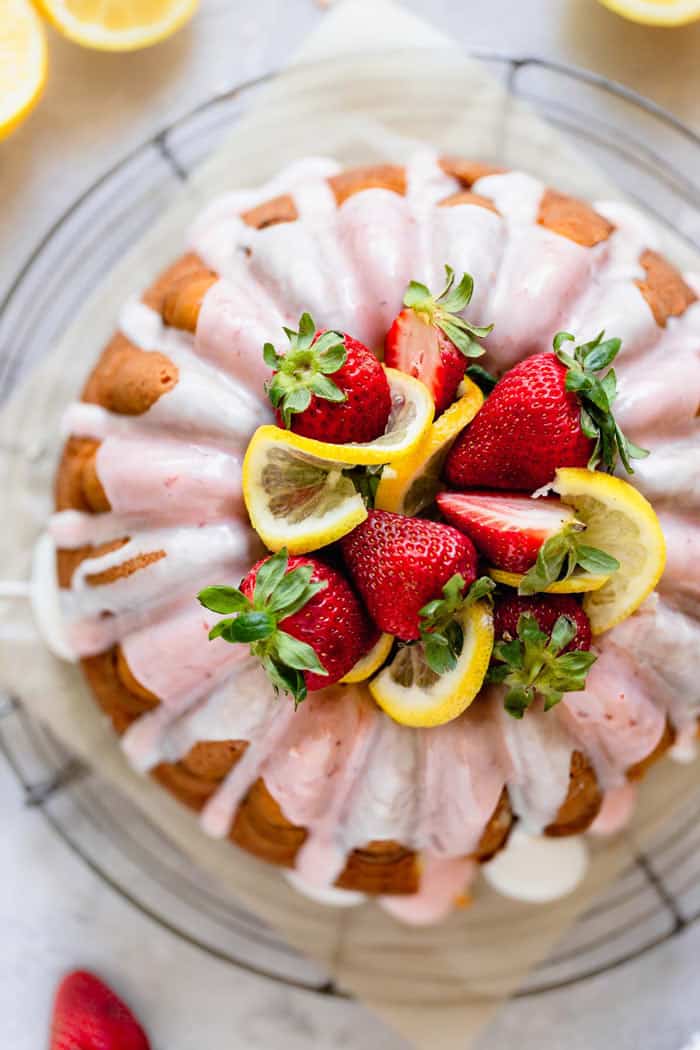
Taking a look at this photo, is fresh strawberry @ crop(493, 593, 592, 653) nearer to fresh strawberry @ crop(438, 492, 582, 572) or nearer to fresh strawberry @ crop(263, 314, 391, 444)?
fresh strawberry @ crop(438, 492, 582, 572)

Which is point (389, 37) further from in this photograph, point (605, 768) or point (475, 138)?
point (605, 768)

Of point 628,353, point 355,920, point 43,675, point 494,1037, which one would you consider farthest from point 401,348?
point 494,1037

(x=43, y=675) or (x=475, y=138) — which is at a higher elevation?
(x=475, y=138)

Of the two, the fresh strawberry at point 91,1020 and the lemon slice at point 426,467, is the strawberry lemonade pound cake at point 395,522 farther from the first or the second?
the fresh strawberry at point 91,1020

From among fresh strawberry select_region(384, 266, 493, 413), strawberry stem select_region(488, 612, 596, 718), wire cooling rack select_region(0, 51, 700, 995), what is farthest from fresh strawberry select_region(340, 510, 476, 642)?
wire cooling rack select_region(0, 51, 700, 995)

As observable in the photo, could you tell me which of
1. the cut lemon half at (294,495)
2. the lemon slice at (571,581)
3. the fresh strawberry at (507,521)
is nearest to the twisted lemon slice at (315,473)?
the cut lemon half at (294,495)

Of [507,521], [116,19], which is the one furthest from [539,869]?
[116,19]
